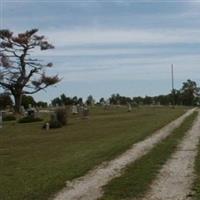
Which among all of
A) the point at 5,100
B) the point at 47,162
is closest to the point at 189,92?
the point at 5,100

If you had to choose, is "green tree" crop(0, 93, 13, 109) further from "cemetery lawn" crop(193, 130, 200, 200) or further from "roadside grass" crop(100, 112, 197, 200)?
"cemetery lawn" crop(193, 130, 200, 200)

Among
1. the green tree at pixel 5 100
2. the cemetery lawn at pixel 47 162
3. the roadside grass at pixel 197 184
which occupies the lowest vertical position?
the roadside grass at pixel 197 184

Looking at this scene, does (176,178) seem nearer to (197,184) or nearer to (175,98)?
(197,184)

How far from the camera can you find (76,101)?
306 feet

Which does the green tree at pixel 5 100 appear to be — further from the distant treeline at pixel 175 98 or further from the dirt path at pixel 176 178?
the dirt path at pixel 176 178

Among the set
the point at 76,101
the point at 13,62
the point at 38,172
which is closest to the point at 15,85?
the point at 13,62

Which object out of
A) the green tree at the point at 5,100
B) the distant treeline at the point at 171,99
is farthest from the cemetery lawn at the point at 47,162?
the distant treeline at the point at 171,99

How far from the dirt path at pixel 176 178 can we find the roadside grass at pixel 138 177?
19 centimetres

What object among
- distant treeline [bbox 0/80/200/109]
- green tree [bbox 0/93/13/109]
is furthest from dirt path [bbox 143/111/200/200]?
distant treeline [bbox 0/80/200/109]

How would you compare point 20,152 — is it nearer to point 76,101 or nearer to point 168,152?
point 168,152

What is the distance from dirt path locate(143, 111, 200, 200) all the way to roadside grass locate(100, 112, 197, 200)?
19cm

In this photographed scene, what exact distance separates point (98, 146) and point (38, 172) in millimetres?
7768

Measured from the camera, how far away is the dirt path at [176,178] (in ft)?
37.6

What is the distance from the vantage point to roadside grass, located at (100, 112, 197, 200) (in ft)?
38.1
